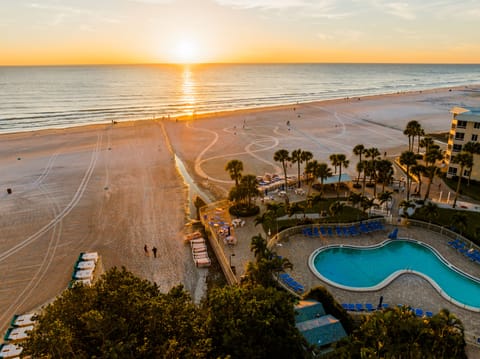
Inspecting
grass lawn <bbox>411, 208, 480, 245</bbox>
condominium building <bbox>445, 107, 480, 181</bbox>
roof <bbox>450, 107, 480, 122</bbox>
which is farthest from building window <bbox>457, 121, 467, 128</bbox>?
grass lawn <bbox>411, 208, 480, 245</bbox>

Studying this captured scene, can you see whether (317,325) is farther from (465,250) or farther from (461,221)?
(461,221)

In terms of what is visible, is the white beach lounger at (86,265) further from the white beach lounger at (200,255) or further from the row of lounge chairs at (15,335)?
the white beach lounger at (200,255)

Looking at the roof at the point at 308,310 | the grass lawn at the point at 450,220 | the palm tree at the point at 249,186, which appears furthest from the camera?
the palm tree at the point at 249,186

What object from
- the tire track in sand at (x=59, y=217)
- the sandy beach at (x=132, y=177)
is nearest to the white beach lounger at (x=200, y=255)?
the sandy beach at (x=132, y=177)

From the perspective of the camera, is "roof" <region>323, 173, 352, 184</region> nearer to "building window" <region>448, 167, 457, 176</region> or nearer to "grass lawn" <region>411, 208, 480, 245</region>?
"grass lawn" <region>411, 208, 480, 245</region>

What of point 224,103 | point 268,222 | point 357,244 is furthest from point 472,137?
point 224,103

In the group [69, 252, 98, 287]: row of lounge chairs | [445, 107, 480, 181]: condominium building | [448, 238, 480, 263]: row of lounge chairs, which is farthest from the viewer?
[445, 107, 480, 181]: condominium building
